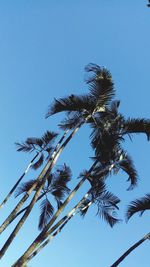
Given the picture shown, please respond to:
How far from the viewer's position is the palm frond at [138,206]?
1395 centimetres

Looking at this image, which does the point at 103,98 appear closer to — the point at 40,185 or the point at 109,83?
the point at 109,83

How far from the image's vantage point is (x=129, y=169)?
15.1 meters

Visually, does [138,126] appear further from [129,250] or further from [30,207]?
[30,207]

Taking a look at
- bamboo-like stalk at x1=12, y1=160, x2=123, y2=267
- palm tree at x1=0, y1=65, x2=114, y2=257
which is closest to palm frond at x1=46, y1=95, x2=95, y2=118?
palm tree at x1=0, y1=65, x2=114, y2=257

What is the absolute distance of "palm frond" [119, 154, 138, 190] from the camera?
49.1ft

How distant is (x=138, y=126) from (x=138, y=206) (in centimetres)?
260

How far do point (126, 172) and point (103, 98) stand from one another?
2.73 meters

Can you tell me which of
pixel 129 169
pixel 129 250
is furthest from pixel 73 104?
pixel 129 250

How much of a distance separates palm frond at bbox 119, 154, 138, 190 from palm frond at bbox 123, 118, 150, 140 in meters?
1.00

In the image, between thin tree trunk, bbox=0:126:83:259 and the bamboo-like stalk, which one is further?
thin tree trunk, bbox=0:126:83:259

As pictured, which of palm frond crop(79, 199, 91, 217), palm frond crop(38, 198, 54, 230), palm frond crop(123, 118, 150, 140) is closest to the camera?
palm frond crop(79, 199, 91, 217)

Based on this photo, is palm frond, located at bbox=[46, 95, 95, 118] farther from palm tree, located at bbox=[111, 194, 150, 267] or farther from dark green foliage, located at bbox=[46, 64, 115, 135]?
palm tree, located at bbox=[111, 194, 150, 267]

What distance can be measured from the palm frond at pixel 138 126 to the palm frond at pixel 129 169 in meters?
1.00

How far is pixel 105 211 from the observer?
1464cm
